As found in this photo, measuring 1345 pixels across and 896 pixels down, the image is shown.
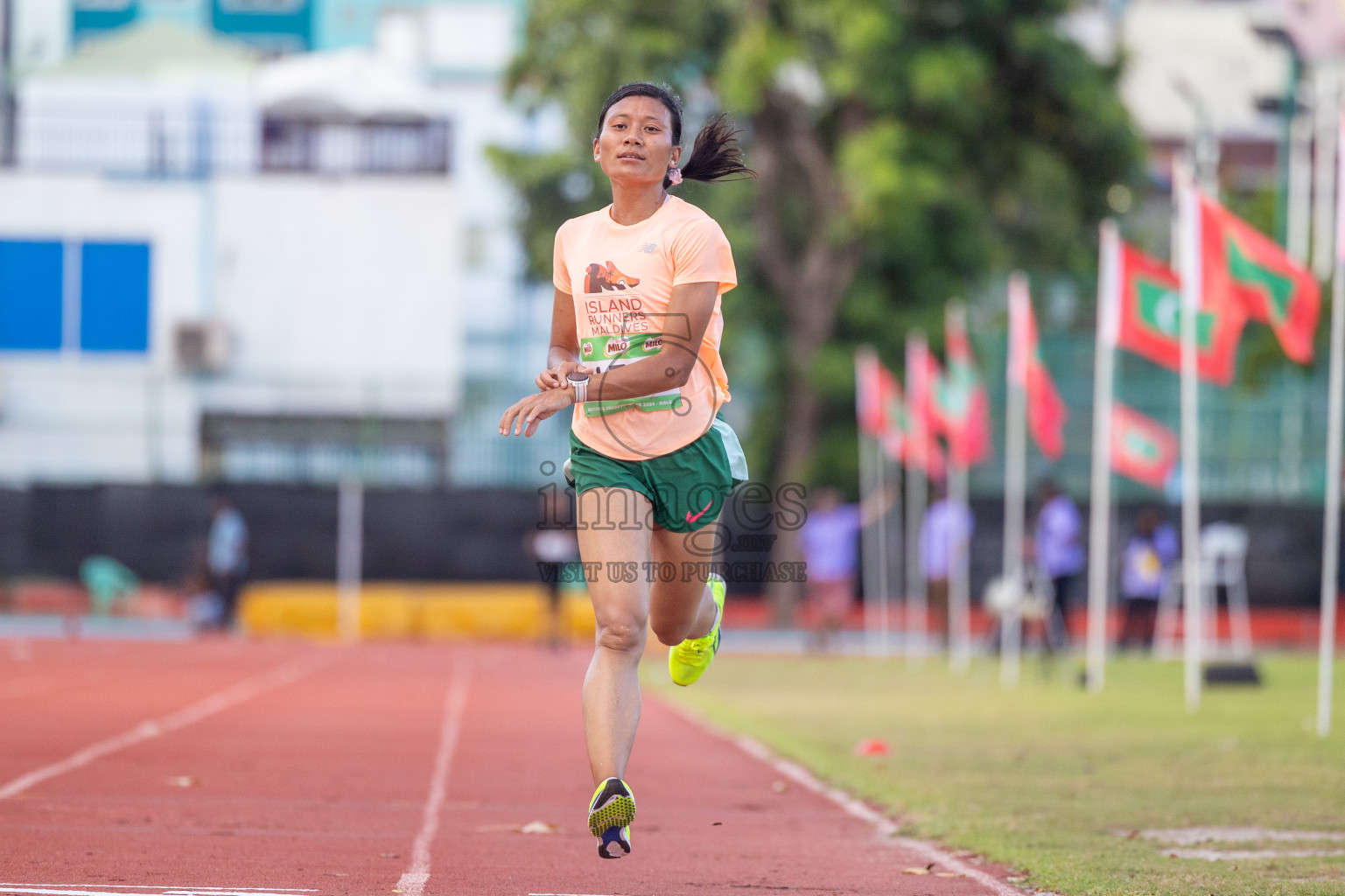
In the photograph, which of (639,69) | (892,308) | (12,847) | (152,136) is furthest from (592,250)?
(152,136)

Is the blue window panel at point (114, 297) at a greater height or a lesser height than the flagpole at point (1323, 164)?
lesser

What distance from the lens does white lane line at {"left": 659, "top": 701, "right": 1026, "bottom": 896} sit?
6.51 metres

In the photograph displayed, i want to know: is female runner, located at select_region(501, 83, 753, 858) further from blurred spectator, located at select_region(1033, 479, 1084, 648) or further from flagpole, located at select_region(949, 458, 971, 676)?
flagpole, located at select_region(949, 458, 971, 676)

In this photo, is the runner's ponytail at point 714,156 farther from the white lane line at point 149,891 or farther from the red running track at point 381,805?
the white lane line at point 149,891

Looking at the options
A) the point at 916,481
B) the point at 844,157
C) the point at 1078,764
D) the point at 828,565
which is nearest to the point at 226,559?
the point at 828,565

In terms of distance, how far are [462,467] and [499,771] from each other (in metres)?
23.5

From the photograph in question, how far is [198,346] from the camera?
1465 inches

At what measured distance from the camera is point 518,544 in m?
32.3

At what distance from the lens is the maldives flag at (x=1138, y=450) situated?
18.9 metres

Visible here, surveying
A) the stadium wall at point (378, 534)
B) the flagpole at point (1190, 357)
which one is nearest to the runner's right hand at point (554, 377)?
the flagpole at point (1190, 357)

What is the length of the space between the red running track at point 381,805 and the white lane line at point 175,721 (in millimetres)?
39

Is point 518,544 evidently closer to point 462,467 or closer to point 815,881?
point 462,467

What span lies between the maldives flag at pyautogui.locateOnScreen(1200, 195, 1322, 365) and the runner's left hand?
8.86m

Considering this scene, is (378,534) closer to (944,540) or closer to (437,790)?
(944,540)
